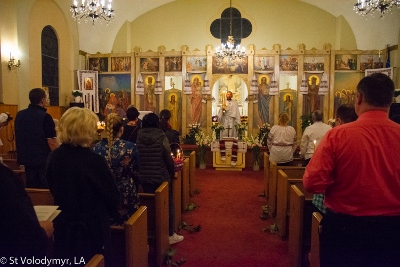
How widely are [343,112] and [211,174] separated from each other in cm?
644

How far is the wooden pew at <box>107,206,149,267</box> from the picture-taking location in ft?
8.96

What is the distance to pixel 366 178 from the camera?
1.91 meters

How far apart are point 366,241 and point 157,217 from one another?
2.35m

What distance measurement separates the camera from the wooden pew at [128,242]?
2730 millimetres

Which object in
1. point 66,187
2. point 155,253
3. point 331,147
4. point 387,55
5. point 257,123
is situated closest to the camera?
point 331,147

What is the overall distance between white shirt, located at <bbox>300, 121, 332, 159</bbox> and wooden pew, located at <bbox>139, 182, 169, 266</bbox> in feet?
9.01

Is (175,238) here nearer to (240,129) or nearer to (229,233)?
(229,233)

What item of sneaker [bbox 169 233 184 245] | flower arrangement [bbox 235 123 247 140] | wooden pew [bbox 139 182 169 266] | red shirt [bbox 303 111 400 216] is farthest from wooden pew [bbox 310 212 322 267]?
flower arrangement [bbox 235 123 247 140]

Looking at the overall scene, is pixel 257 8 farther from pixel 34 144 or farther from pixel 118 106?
pixel 34 144

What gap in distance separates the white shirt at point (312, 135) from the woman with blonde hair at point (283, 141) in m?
0.64

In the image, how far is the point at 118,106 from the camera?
43.3 feet

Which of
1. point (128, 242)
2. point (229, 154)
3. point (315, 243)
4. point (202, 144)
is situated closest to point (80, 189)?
point (128, 242)

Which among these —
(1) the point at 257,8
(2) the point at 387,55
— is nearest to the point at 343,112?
(2) the point at 387,55

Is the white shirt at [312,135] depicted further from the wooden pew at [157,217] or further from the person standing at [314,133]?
the wooden pew at [157,217]
